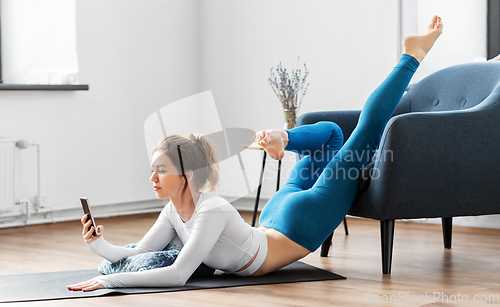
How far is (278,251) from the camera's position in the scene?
2025 mm

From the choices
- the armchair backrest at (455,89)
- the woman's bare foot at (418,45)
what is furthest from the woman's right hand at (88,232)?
the armchair backrest at (455,89)

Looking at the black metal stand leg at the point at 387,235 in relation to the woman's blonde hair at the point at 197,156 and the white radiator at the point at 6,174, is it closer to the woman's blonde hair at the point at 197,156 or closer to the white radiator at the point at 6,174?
the woman's blonde hair at the point at 197,156

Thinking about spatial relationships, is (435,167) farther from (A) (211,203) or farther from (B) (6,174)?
(B) (6,174)

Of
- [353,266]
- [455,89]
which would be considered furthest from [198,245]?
[455,89]

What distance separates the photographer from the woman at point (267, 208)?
181cm

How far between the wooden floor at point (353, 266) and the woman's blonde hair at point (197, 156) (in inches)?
13.0

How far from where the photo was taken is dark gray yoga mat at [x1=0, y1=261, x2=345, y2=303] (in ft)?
5.88

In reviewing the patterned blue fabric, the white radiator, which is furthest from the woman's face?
the white radiator

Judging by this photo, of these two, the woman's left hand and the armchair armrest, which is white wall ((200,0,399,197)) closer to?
the armchair armrest

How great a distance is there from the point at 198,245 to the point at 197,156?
27cm

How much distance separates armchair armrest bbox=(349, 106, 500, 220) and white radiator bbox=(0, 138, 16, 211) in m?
1.97

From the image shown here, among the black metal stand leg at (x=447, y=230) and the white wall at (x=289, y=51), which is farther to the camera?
the white wall at (x=289, y=51)

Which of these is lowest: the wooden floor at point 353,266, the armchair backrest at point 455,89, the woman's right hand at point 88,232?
the wooden floor at point 353,266

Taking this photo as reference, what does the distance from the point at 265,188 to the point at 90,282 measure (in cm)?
230
